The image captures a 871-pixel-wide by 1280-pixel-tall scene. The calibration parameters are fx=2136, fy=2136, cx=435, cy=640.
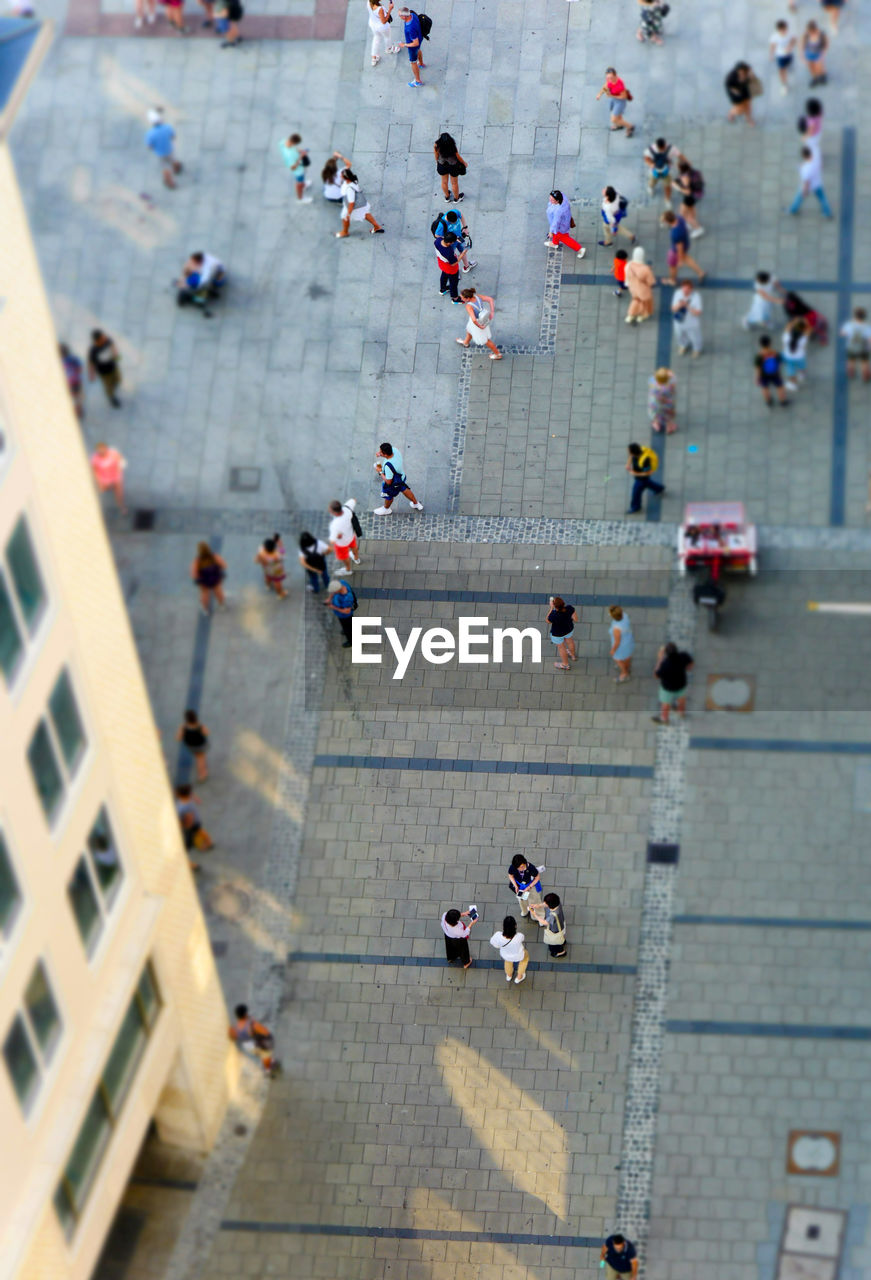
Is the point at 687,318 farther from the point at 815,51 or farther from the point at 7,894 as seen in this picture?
the point at 7,894


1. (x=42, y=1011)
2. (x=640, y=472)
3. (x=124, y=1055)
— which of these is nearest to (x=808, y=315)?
(x=640, y=472)

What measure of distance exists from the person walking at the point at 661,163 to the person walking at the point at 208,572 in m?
9.00

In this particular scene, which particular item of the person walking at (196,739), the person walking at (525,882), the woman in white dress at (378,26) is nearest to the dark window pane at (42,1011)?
the person walking at (525,882)

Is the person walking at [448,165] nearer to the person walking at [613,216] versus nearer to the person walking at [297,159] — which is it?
the person walking at [297,159]

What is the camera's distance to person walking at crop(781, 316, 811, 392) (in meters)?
30.0

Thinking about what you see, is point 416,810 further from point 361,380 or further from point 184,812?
point 361,380

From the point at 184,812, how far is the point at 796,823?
788 centimetres

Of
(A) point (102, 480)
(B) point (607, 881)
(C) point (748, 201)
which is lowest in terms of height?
(B) point (607, 881)

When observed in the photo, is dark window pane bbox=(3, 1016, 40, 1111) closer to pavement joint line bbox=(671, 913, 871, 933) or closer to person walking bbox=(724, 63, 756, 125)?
pavement joint line bbox=(671, 913, 871, 933)

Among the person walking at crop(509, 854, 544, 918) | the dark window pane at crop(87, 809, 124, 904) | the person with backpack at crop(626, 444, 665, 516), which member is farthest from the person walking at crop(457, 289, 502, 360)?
the dark window pane at crop(87, 809, 124, 904)

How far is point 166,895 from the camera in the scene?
77.6ft

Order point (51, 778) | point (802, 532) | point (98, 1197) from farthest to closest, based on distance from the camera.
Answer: point (802, 532) < point (98, 1197) < point (51, 778)

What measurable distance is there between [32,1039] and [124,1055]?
316 cm

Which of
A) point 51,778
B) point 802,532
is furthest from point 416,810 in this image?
point 51,778
